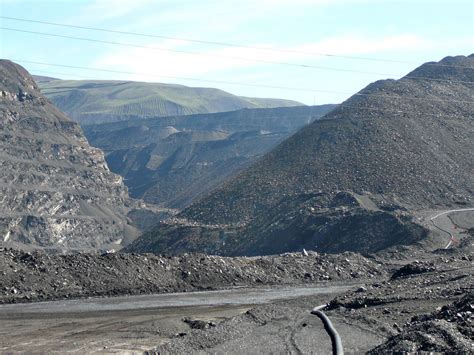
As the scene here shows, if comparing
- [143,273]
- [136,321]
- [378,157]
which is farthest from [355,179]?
[136,321]

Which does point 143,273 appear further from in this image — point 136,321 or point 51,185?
point 51,185


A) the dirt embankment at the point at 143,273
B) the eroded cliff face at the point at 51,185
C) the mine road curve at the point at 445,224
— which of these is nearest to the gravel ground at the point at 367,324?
the dirt embankment at the point at 143,273

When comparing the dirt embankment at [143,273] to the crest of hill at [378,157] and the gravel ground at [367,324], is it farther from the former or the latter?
the crest of hill at [378,157]

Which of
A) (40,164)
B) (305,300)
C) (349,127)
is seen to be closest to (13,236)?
(40,164)

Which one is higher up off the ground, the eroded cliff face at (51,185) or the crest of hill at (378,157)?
the crest of hill at (378,157)

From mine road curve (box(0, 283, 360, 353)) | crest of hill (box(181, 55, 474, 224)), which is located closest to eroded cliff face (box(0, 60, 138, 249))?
crest of hill (box(181, 55, 474, 224))

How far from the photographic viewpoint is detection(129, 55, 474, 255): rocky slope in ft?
315

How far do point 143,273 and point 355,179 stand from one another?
182 feet

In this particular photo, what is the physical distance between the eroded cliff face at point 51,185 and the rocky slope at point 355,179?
39.7m

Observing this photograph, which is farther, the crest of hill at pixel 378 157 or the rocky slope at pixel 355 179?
A: the crest of hill at pixel 378 157

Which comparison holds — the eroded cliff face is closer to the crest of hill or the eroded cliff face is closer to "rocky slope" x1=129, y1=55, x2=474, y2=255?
"rocky slope" x1=129, y1=55, x2=474, y2=255

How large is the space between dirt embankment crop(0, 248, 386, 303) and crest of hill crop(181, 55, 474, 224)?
123 ft

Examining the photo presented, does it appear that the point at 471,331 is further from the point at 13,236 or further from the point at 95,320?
the point at 13,236

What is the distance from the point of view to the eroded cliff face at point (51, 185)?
15738 cm
